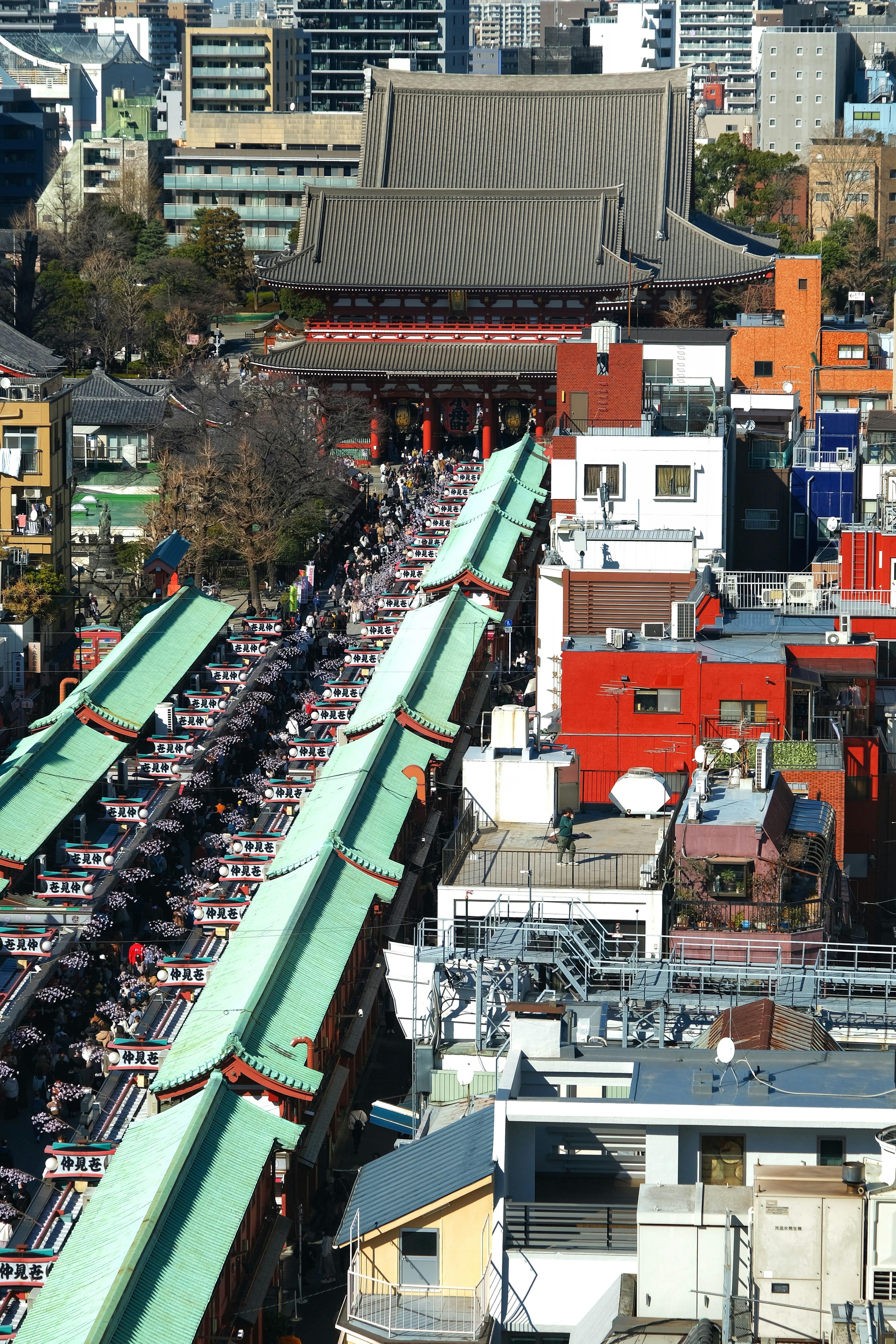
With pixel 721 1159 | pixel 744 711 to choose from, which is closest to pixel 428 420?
→ pixel 744 711

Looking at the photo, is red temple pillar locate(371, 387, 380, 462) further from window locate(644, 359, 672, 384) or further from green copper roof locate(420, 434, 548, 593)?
window locate(644, 359, 672, 384)

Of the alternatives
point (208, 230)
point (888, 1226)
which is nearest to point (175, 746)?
point (888, 1226)

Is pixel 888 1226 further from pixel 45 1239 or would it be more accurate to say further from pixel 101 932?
pixel 101 932

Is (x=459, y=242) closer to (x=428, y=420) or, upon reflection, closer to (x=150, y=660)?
(x=428, y=420)

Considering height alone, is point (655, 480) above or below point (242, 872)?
above

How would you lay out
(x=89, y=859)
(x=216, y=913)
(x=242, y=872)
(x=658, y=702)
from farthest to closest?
(x=89, y=859), (x=242, y=872), (x=216, y=913), (x=658, y=702)
